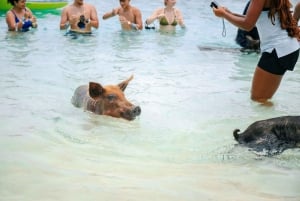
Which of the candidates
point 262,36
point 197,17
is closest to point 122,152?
point 262,36

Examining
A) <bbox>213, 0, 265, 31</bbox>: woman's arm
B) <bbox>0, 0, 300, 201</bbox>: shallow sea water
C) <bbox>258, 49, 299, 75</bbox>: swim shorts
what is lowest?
<bbox>0, 0, 300, 201</bbox>: shallow sea water

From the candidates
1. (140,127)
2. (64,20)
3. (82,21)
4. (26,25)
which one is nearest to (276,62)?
(140,127)

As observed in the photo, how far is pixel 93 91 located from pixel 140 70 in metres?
3.09

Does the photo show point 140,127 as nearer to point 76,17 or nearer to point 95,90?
point 95,90

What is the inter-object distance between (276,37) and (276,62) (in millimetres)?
263

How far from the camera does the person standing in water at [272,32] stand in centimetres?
504

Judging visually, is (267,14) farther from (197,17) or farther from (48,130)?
(197,17)

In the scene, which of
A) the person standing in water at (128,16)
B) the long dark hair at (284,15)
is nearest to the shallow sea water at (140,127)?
the long dark hair at (284,15)

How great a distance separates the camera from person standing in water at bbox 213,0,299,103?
16.5ft

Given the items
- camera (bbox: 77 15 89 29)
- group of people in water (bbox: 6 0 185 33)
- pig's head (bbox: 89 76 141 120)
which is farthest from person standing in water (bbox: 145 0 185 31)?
pig's head (bbox: 89 76 141 120)

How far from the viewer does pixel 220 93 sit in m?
7.02

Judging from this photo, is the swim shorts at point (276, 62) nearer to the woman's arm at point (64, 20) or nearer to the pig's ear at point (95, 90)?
the pig's ear at point (95, 90)

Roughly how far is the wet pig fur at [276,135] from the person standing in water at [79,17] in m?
8.02

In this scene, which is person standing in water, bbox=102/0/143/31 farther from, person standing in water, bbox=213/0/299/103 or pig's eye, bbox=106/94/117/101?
person standing in water, bbox=213/0/299/103
